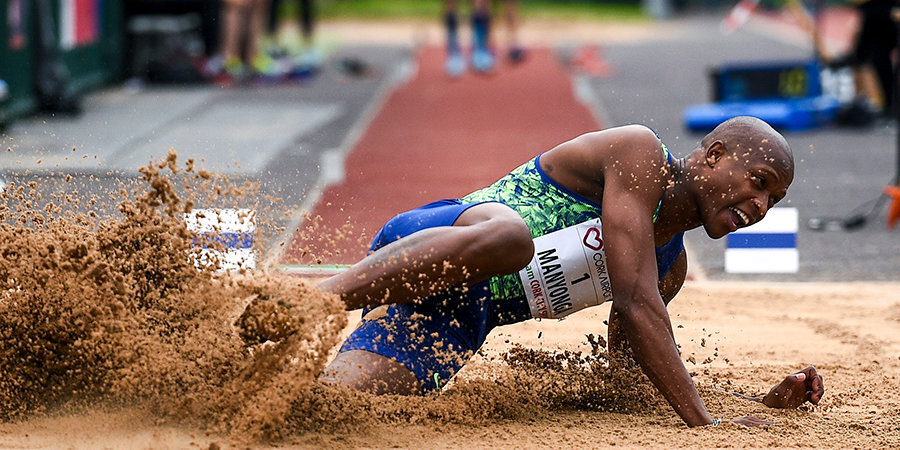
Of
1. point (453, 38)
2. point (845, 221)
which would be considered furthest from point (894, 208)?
point (453, 38)

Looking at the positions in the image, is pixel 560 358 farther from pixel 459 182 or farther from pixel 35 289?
pixel 459 182

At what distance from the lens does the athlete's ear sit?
Answer: 3389 mm

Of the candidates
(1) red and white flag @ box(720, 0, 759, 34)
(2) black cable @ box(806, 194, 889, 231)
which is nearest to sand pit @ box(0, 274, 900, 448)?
(2) black cable @ box(806, 194, 889, 231)

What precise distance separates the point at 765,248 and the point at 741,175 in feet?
10.1

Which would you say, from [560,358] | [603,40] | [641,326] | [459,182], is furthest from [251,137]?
[603,40]

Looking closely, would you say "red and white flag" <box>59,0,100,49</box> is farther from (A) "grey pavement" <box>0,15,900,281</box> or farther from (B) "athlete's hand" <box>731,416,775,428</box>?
(B) "athlete's hand" <box>731,416,775,428</box>

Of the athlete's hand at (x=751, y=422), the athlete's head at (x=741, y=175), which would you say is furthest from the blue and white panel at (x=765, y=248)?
the athlete's head at (x=741, y=175)

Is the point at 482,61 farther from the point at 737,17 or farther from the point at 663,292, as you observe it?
the point at 737,17

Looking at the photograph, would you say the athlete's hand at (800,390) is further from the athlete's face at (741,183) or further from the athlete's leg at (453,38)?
the athlete's leg at (453,38)

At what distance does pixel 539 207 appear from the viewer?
140 inches

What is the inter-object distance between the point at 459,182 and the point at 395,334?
5.08 m

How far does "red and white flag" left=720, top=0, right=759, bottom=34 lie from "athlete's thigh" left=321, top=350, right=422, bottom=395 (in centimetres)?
2520

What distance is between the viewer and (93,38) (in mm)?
13453

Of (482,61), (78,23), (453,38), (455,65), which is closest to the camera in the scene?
(78,23)
